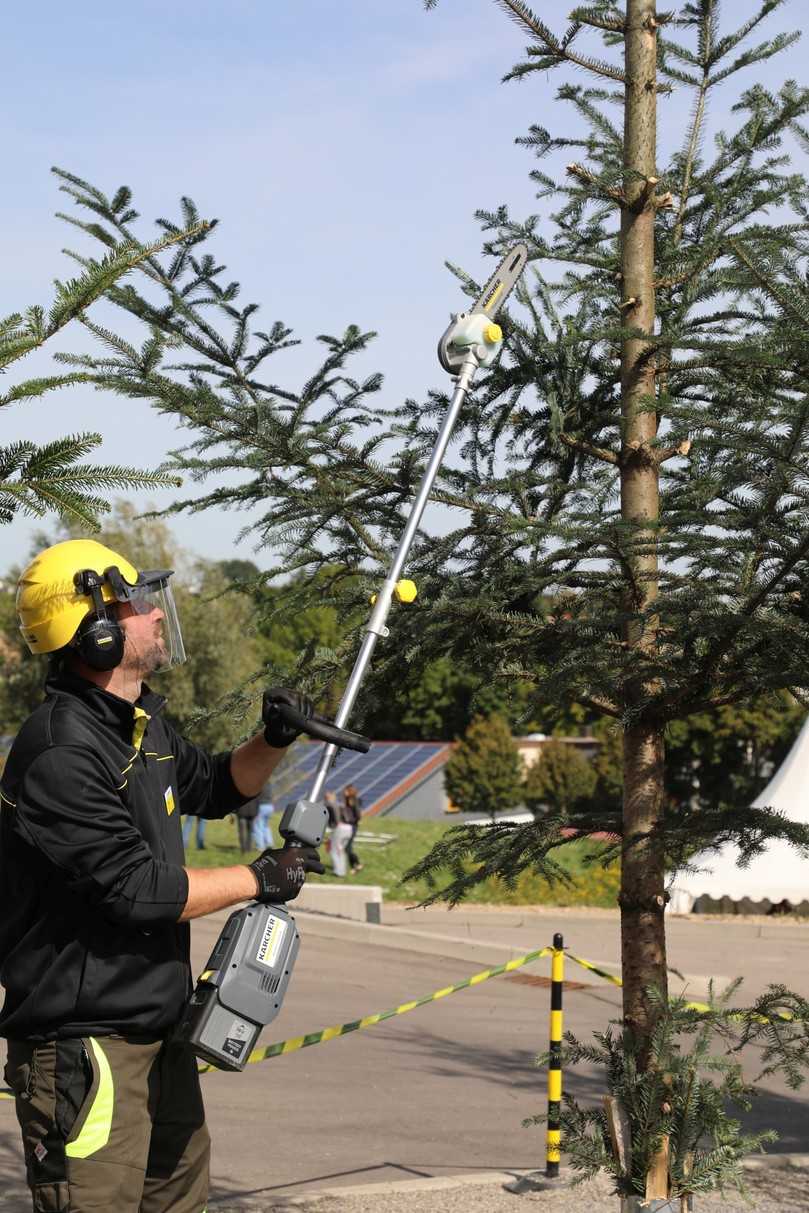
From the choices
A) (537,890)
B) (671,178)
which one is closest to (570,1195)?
(671,178)

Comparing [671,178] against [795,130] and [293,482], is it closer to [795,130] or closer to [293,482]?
[795,130]

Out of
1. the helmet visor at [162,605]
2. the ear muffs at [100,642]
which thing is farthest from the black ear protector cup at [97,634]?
the helmet visor at [162,605]

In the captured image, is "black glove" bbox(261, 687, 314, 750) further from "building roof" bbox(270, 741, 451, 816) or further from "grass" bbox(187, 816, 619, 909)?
"building roof" bbox(270, 741, 451, 816)

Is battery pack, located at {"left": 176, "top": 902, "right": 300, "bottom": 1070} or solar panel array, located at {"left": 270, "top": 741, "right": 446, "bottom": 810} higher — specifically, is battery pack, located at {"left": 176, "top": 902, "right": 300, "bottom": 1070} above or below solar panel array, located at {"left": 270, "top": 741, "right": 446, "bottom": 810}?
below

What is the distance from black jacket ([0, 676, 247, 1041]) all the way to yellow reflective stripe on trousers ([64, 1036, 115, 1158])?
72mm

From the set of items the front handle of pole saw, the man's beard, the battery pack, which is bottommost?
the battery pack

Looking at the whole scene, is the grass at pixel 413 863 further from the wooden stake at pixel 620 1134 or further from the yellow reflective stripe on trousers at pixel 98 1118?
the yellow reflective stripe on trousers at pixel 98 1118

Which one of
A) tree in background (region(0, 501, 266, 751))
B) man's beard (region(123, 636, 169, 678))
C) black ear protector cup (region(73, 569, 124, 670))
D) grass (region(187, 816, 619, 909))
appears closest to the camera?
black ear protector cup (region(73, 569, 124, 670))

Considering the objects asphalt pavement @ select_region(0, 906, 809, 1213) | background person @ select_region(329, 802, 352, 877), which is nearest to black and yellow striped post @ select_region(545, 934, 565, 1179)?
asphalt pavement @ select_region(0, 906, 809, 1213)

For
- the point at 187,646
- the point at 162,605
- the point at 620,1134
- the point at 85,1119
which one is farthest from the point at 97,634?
the point at 187,646

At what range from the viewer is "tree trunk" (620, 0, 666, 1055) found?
4.84 m

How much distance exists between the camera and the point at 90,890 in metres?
3.28

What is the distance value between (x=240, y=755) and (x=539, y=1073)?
592cm

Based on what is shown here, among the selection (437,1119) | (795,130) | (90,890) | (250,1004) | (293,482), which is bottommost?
(437,1119)
